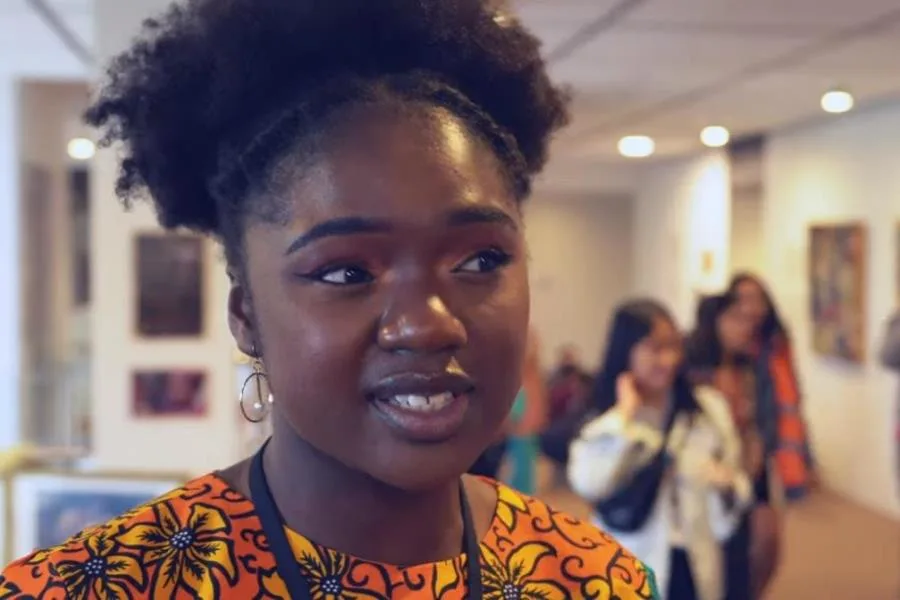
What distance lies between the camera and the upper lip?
0.79 m

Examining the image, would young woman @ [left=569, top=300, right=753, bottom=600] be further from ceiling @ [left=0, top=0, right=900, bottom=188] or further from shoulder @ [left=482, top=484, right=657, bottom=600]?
shoulder @ [left=482, top=484, right=657, bottom=600]

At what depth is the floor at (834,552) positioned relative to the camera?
4.16 m

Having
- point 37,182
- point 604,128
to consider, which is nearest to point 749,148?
point 604,128

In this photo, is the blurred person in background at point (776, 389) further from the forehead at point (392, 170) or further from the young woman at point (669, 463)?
the forehead at point (392, 170)

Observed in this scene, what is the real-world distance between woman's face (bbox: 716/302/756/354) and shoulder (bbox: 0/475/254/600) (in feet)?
8.08

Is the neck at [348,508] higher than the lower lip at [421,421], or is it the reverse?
the lower lip at [421,421]

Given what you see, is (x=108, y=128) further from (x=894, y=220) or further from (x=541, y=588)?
(x=894, y=220)

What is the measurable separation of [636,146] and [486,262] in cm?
665

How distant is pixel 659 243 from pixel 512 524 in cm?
798

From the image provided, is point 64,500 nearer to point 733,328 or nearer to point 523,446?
point 523,446

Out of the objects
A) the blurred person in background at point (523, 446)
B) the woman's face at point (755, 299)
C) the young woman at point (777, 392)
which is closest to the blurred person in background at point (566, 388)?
the young woman at point (777, 392)

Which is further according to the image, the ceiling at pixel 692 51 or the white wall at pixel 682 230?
the white wall at pixel 682 230

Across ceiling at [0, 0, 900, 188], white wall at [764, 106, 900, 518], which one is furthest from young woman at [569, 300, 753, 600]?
white wall at [764, 106, 900, 518]

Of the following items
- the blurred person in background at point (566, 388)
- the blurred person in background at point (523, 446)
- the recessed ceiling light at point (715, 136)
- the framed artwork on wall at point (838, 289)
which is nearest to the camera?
the blurred person in background at point (523, 446)
